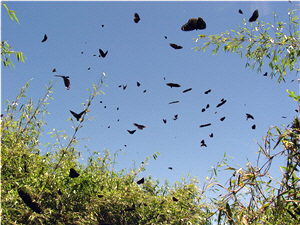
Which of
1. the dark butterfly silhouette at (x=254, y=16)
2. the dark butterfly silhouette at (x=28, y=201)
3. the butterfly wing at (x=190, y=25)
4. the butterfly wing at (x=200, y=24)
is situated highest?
the dark butterfly silhouette at (x=254, y=16)

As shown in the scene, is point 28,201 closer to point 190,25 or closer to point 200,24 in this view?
point 190,25

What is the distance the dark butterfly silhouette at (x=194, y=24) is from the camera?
4.37 metres

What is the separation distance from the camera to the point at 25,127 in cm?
427

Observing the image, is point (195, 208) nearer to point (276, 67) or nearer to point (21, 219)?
point (21, 219)

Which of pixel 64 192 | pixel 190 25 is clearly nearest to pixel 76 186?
pixel 64 192

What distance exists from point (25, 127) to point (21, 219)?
159 cm

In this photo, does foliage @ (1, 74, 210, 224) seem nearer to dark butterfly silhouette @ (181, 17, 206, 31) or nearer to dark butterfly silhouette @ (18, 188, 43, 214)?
dark butterfly silhouette @ (18, 188, 43, 214)

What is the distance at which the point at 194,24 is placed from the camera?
4449 mm

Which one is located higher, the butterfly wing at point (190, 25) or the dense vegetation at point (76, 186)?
the butterfly wing at point (190, 25)

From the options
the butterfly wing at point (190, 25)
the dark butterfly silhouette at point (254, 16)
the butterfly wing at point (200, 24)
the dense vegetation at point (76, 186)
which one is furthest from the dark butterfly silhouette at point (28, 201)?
the dark butterfly silhouette at point (254, 16)

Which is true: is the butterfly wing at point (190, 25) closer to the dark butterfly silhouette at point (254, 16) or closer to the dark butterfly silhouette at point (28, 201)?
the dark butterfly silhouette at point (254, 16)

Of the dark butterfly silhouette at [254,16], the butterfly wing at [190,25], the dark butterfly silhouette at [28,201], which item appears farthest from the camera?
the dark butterfly silhouette at [254,16]

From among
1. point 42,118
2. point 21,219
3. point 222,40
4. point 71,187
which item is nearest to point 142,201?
point 71,187

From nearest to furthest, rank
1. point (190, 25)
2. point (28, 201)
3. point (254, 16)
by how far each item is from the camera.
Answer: point (28, 201), point (190, 25), point (254, 16)
